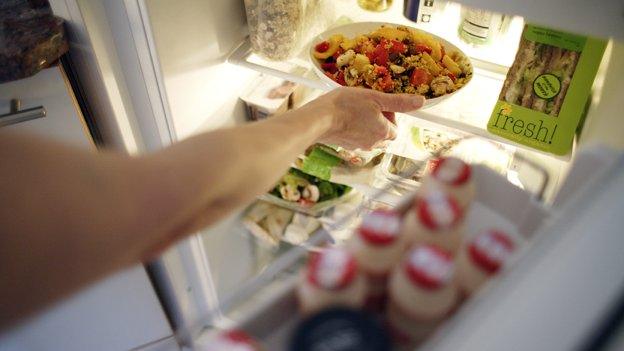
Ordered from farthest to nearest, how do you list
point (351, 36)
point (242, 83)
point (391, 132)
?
point (242, 83)
point (351, 36)
point (391, 132)

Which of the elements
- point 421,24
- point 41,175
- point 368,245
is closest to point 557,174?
point 421,24

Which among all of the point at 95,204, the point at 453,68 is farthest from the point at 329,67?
the point at 95,204

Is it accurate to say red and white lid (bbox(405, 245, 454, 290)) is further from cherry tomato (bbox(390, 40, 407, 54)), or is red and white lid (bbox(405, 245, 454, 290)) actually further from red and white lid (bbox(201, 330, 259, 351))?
cherry tomato (bbox(390, 40, 407, 54))

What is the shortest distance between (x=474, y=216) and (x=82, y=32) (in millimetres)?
864

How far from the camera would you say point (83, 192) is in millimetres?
513

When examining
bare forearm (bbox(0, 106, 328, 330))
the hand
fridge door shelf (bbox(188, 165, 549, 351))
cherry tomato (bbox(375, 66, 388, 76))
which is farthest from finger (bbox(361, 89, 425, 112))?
fridge door shelf (bbox(188, 165, 549, 351))

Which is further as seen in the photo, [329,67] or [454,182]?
[329,67]

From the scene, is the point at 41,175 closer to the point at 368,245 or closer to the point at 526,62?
the point at 368,245

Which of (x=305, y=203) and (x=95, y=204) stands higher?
(x=95, y=204)

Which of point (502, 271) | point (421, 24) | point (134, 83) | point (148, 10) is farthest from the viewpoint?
point (421, 24)

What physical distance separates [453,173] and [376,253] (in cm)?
10

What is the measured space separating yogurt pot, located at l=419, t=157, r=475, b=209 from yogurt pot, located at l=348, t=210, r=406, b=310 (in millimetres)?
62

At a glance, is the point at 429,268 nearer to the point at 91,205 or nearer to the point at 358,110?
the point at 91,205

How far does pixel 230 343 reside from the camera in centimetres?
30
